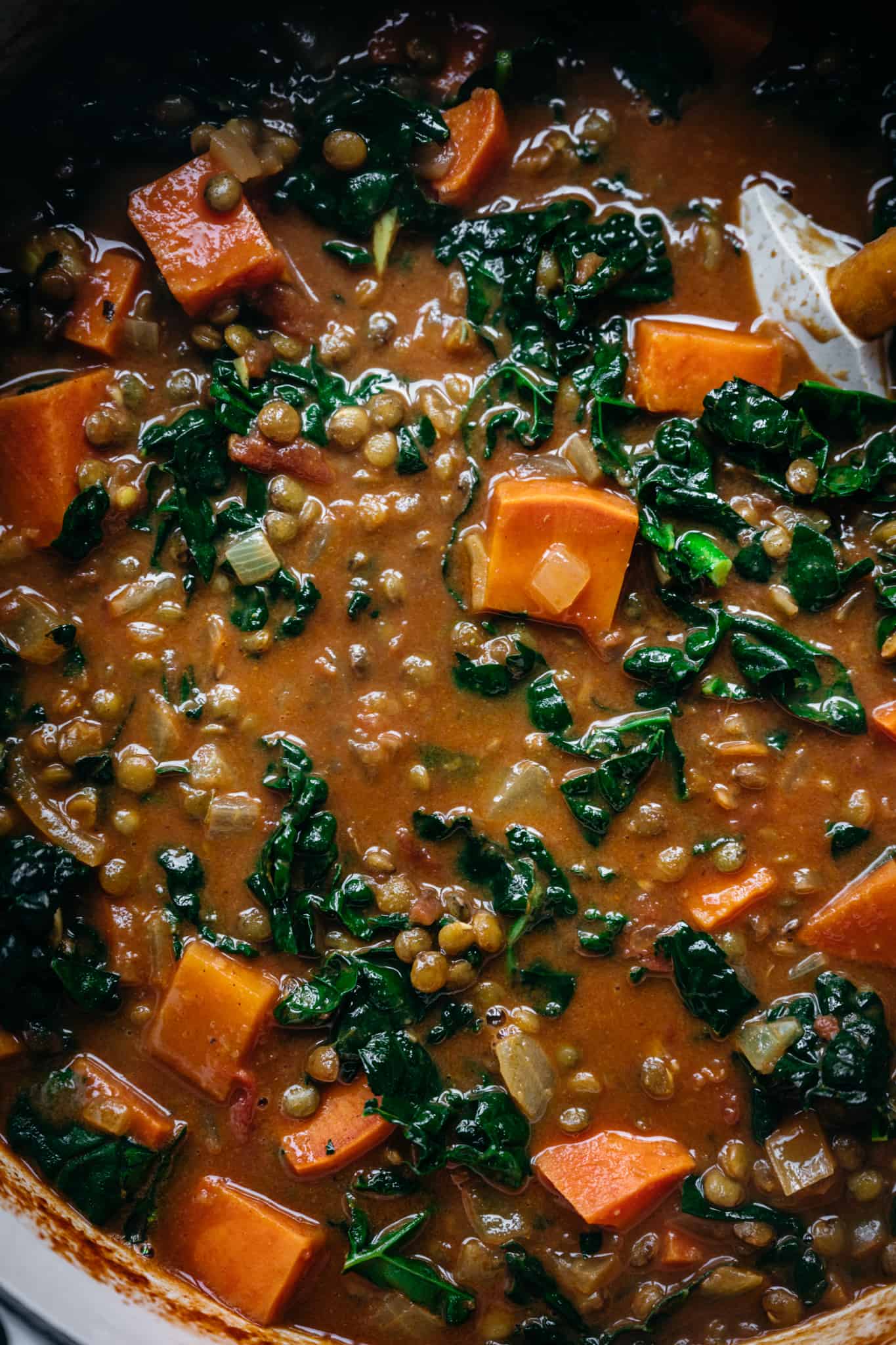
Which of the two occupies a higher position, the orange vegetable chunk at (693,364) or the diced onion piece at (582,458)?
the orange vegetable chunk at (693,364)

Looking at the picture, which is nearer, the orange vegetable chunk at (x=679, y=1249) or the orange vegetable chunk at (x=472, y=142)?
the orange vegetable chunk at (x=679, y=1249)

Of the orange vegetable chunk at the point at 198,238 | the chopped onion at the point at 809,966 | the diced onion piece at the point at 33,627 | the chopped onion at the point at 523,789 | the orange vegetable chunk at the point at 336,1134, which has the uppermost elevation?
the orange vegetable chunk at the point at 198,238

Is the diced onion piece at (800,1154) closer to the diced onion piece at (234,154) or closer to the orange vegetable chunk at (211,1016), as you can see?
the orange vegetable chunk at (211,1016)

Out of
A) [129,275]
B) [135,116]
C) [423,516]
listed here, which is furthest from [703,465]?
[135,116]

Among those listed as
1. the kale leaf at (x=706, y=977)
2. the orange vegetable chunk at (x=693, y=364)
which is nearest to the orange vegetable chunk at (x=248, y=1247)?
the kale leaf at (x=706, y=977)

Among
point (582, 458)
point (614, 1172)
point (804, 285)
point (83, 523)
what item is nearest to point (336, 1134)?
point (614, 1172)

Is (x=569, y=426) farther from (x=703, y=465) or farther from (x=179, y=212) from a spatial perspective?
(x=179, y=212)
